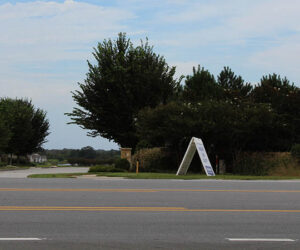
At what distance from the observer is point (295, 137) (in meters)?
37.8

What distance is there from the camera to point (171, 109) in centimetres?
3350

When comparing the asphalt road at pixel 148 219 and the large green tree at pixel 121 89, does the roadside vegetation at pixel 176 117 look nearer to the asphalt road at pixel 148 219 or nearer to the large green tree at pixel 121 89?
the large green tree at pixel 121 89

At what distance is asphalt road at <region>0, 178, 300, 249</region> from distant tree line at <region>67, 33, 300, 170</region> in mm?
18836

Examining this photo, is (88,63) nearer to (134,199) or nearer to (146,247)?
(134,199)

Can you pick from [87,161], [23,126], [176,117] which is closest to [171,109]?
[176,117]

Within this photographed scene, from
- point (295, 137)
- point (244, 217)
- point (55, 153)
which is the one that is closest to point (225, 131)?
point (295, 137)

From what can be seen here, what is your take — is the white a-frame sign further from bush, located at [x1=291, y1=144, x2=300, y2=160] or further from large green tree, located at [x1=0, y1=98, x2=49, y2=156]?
large green tree, located at [x1=0, y1=98, x2=49, y2=156]

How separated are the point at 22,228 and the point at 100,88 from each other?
33140mm

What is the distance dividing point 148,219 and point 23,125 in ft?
169

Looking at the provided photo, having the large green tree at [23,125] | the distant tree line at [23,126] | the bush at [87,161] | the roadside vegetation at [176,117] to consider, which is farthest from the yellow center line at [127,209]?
the bush at [87,161]

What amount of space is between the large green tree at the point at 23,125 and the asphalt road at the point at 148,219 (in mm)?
42695

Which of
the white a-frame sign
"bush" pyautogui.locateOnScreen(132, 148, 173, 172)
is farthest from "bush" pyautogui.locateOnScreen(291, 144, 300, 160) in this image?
"bush" pyautogui.locateOnScreen(132, 148, 173, 172)

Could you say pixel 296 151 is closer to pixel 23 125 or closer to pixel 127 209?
pixel 127 209

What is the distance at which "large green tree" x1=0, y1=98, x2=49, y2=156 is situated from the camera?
2285 inches
